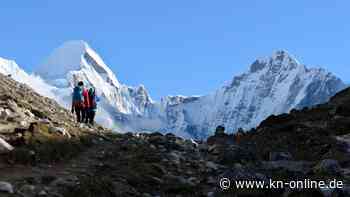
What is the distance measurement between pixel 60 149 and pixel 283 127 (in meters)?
16.7

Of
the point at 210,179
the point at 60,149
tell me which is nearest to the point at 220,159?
the point at 210,179

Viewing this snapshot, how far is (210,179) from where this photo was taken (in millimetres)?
21734

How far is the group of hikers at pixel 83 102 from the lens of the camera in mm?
35872

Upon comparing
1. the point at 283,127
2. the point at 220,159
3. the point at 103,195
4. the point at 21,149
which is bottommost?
the point at 103,195

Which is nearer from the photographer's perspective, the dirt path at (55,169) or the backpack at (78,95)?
the dirt path at (55,169)

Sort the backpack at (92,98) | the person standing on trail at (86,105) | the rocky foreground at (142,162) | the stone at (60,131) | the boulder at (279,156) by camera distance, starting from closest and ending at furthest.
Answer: the rocky foreground at (142,162) < the stone at (60,131) < the boulder at (279,156) < the person standing on trail at (86,105) < the backpack at (92,98)

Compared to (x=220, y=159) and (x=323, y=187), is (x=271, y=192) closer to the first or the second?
(x=323, y=187)

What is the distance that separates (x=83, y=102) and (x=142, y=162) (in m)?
13.5

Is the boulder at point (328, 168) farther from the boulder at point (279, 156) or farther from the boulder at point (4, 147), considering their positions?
the boulder at point (4, 147)

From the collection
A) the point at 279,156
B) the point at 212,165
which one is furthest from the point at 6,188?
the point at 279,156
